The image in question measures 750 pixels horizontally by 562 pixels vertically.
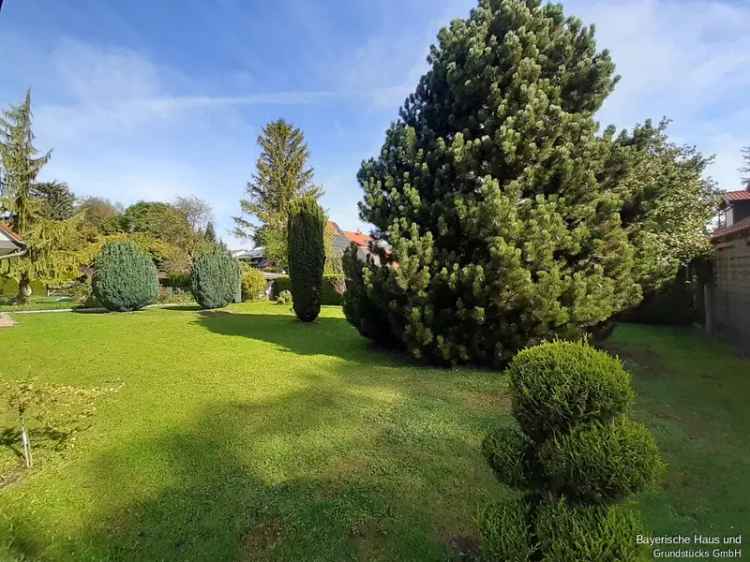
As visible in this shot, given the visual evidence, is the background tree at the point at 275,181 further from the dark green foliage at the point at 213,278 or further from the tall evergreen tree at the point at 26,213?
the dark green foliage at the point at 213,278

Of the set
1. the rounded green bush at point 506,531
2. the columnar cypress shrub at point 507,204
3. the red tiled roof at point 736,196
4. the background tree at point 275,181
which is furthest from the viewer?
the background tree at point 275,181

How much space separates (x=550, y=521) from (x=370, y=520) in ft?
3.99

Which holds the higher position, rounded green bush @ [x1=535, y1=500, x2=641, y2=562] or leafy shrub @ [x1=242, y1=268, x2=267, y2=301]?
leafy shrub @ [x1=242, y1=268, x2=267, y2=301]

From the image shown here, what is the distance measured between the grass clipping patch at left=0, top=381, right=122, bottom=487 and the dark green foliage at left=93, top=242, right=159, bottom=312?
34.2 feet

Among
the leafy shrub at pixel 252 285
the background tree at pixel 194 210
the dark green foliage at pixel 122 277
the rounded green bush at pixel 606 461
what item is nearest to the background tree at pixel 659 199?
the rounded green bush at pixel 606 461

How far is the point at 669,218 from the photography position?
8781mm

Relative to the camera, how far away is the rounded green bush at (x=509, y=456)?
5.99ft

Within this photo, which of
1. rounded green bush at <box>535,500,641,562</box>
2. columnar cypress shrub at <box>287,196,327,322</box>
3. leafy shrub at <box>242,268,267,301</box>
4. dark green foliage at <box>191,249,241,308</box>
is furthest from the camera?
leafy shrub at <box>242,268,267,301</box>

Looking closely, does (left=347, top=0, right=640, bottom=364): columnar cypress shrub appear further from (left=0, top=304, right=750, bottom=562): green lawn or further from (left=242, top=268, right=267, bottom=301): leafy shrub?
(left=242, top=268, right=267, bottom=301): leafy shrub

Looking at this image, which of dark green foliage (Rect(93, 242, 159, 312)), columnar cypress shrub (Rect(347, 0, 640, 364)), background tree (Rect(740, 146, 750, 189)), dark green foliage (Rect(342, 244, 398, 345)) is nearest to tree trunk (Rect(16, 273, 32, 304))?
dark green foliage (Rect(93, 242, 159, 312))

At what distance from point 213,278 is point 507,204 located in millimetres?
12470

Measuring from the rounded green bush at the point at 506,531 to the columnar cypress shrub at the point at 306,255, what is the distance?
9.21 meters

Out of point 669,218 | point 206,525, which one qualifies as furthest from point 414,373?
point 669,218

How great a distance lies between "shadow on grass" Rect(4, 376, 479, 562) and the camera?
220 centimetres
